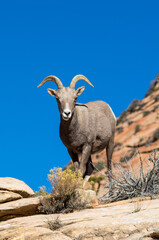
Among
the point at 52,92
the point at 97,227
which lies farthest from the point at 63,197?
the point at 52,92

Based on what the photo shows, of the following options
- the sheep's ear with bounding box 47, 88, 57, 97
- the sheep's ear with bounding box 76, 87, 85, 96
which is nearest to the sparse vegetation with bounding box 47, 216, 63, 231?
the sheep's ear with bounding box 47, 88, 57, 97

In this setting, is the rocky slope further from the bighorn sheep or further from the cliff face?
the cliff face

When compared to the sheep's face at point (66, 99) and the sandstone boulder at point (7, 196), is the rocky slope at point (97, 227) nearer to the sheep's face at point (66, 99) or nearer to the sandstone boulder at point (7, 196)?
the sandstone boulder at point (7, 196)

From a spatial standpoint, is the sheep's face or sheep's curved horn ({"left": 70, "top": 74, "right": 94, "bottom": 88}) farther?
sheep's curved horn ({"left": 70, "top": 74, "right": 94, "bottom": 88})

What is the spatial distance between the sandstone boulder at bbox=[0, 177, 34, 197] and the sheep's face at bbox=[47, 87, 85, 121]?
83.2 inches

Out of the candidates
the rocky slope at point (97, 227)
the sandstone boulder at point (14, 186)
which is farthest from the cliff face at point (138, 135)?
the rocky slope at point (97, 227)

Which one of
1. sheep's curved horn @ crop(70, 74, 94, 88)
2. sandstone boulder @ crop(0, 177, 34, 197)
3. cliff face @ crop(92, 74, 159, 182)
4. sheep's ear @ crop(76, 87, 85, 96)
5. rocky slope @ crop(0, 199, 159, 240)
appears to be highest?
cliff face @ crop(92, 74, 159, 182)

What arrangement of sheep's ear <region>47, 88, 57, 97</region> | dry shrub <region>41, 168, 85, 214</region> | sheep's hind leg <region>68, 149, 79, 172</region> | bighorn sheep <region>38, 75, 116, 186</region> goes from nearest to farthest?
dry shrub <region>41, 168, 85, 214</region> → bighorn sheep <region>38, 75, 116, 186</region> → sheep's ear <region>47, 88, 57, 97</region> → sheep's hind leg <region>68, 149, 79, 172</region>

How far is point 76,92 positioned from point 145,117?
90.0ft

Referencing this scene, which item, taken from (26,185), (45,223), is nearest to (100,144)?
(26,185)

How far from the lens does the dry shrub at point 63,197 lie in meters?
7.06

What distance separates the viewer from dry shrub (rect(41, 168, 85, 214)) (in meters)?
7.06

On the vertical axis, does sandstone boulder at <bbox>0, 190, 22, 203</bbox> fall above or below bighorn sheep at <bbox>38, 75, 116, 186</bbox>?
below

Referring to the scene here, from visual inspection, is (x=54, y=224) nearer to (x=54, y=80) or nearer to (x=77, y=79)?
(x=54, y=80)
